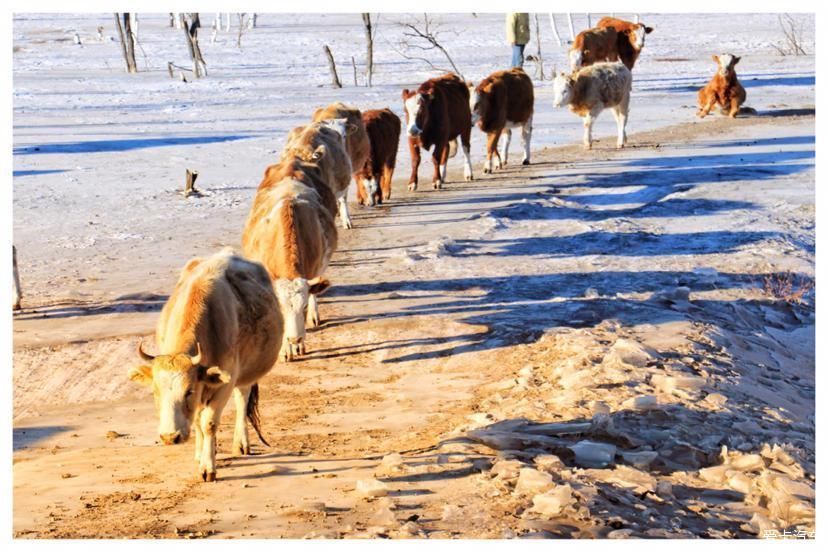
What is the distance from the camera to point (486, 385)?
9859 millimetres

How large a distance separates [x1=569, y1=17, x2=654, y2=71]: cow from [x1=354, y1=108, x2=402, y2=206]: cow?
9.31 meters

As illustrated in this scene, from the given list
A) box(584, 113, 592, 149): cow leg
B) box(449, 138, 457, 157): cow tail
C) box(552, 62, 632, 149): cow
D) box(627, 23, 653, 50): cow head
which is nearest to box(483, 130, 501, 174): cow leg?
box(449, 138, 457, 157): cow tail

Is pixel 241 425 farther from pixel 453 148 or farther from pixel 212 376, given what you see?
pixel 453 148

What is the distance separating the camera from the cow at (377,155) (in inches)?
663

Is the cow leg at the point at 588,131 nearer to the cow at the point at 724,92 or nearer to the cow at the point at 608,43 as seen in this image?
the cow at the point at 608,43

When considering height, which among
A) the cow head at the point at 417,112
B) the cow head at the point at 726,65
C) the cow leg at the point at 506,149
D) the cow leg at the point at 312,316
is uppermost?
the cow head at the point at 726,65

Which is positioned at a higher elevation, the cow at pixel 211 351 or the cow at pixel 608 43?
the cow at pixel 608 43

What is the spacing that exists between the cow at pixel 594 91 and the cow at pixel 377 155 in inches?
200

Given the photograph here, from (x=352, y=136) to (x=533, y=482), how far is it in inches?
364

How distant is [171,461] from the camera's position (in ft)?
26.3

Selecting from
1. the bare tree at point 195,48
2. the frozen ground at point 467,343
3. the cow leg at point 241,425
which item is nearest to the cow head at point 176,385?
the frozen ground at point 467,343

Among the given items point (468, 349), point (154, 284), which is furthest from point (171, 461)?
point (154, 284)

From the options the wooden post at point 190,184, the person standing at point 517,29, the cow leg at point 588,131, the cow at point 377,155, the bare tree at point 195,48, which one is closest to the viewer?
the cow at point 377,155

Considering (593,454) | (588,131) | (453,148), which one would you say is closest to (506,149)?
(453,148)
